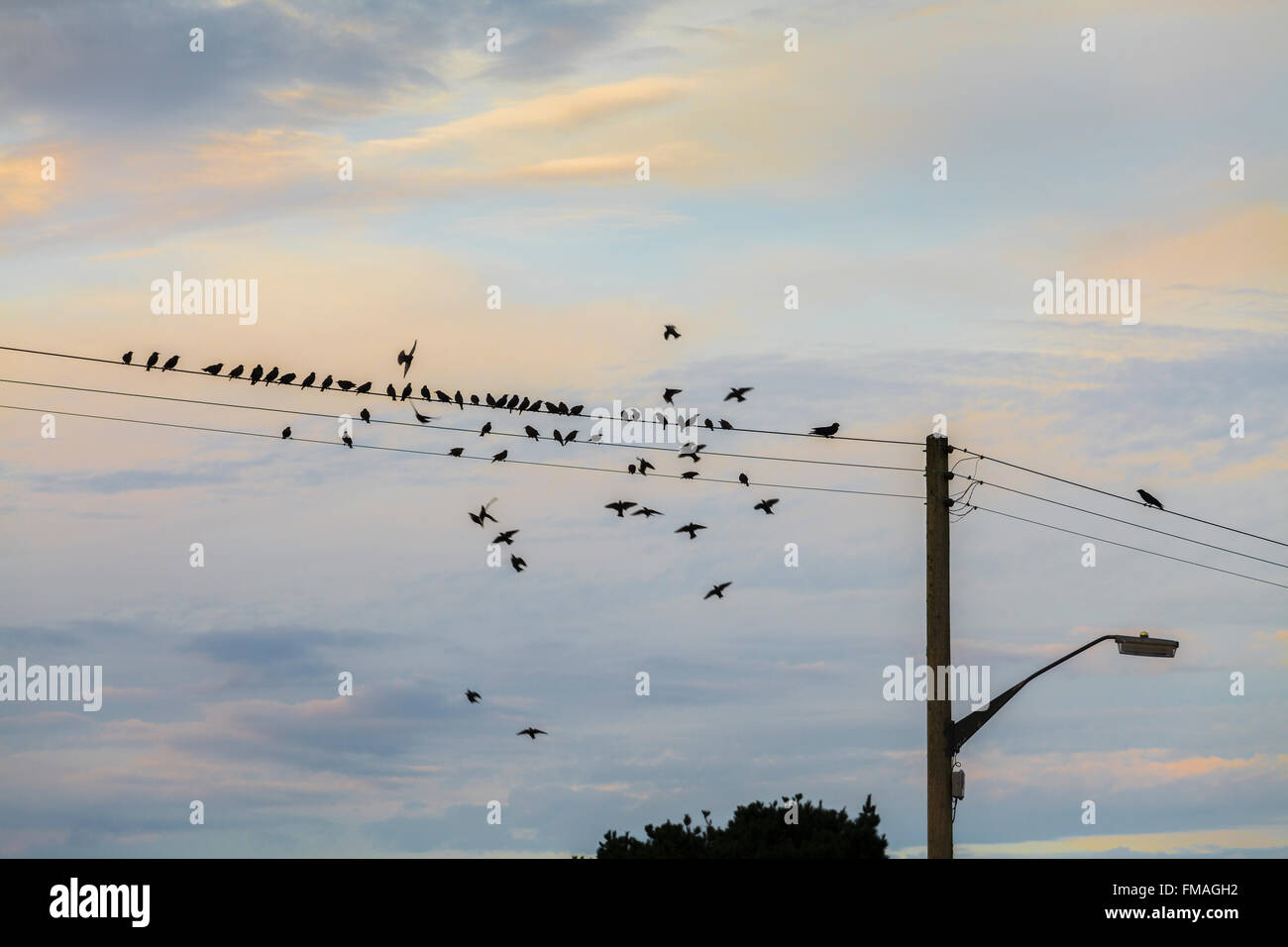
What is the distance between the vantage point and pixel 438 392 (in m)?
24.5

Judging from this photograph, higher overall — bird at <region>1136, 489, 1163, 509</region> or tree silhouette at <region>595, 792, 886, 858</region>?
bird at <region>1136, 489, 1163, 509</region>

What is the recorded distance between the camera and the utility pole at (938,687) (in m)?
23.4

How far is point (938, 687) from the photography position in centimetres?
2359

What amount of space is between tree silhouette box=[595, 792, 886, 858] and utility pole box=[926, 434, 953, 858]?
4155mm

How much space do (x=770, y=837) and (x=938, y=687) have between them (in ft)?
20.0

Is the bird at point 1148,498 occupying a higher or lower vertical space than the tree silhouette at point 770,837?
higher

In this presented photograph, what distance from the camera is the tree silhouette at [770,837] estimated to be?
2761cm

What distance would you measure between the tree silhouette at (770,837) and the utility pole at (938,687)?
13.6 ft

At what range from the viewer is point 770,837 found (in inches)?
1115

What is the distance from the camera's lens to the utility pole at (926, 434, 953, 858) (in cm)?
2338
